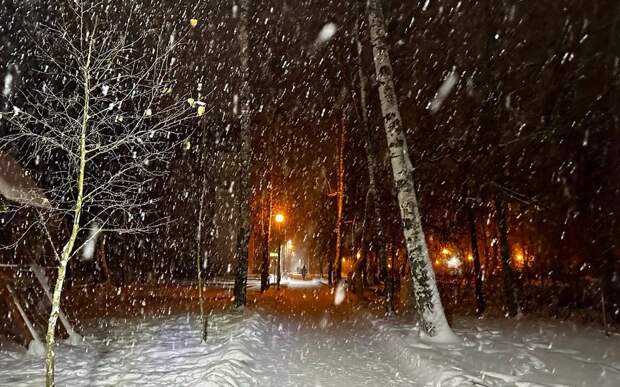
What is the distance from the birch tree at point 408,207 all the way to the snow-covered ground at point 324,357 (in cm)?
61

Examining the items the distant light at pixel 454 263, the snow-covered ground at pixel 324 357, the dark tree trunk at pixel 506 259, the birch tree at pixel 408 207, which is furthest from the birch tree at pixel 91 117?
the distant light at pixel 454 263

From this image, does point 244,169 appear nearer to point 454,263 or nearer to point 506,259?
point 506,259

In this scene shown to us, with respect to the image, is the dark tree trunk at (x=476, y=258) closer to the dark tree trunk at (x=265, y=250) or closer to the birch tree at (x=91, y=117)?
the birch tree at (x=91, y=117)

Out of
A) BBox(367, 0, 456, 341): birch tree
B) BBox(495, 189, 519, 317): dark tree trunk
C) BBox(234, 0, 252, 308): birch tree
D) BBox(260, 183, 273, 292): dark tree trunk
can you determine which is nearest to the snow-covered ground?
BBox(367, 0, 456, 341): birch tree

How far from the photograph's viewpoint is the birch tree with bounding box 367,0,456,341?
1011 cm

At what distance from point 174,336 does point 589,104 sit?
1228 centimetres

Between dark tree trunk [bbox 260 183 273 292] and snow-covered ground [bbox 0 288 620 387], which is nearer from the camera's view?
snow-covered ground [bbox 0 288 620 387]

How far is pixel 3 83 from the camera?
13.0 m

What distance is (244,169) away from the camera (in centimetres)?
1727

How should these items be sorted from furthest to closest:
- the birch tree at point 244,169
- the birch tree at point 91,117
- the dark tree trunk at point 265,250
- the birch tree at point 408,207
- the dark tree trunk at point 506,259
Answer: the dark tree trunk at point 265,250
the birch tree at point 244,169
the dark tree trunk at point 506,259
the birch tree at point 408,207
the birch tree at point 91,117

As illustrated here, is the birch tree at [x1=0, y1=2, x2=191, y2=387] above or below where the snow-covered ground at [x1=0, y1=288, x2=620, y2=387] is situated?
above

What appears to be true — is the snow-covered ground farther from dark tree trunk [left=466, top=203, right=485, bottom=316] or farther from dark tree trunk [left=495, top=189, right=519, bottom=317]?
dark tree trunk [left=466, top=203, right=485, bottom=316]

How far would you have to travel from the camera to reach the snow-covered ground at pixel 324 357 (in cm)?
684

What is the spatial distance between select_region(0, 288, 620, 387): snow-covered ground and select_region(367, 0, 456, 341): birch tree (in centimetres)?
61
